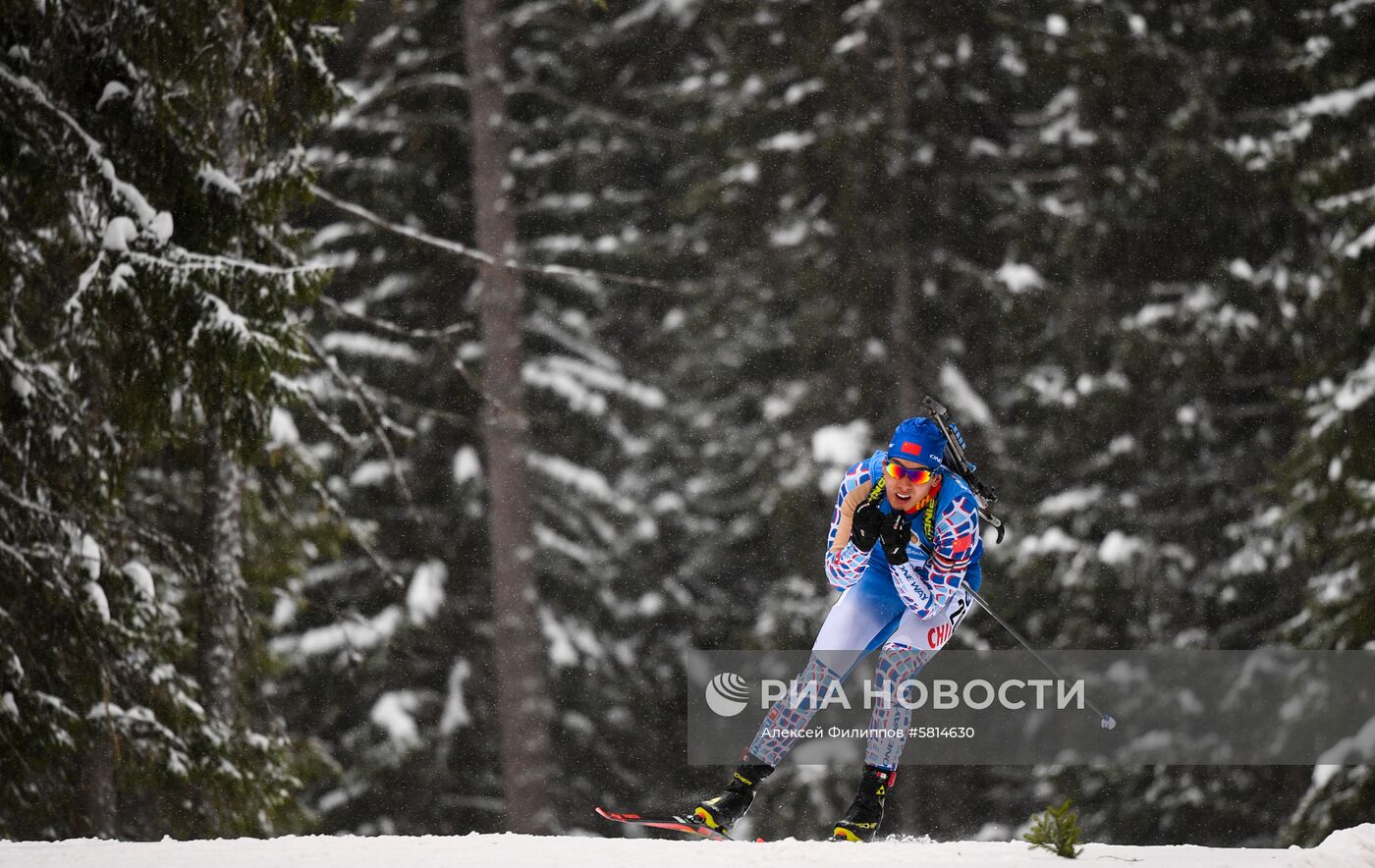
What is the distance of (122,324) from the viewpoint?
7637 millimetres

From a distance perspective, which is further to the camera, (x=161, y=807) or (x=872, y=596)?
(x=161, y=807)

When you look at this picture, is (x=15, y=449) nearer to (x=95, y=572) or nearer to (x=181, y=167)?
(x=95, y=572)

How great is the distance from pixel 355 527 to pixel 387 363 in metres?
6.82

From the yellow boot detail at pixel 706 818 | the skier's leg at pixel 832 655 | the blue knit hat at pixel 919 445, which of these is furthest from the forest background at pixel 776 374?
the blue knit hat at pixel 919 445

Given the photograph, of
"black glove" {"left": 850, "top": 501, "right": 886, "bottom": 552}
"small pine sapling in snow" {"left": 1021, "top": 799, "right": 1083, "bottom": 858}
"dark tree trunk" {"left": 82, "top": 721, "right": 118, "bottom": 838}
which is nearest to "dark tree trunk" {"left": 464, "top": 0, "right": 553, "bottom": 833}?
"dark tree trunk" {"left": 82, "top": 721, "right": 118, "bottom": 838}

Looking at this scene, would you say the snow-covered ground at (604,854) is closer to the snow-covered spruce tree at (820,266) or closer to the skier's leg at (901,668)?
the skier's leg at (901,668)

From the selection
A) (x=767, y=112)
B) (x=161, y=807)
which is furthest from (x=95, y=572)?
(x=767, y=112)

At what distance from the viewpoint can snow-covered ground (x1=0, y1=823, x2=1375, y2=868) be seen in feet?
19.4

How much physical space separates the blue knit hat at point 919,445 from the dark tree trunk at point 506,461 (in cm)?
1066

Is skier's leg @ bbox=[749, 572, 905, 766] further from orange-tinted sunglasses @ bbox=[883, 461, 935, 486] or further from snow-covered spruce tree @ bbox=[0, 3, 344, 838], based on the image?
snow-covered spruce tree @ bbox=[0, 3, 344, 838]

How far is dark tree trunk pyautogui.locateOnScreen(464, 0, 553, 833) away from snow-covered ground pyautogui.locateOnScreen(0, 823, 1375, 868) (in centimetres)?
963

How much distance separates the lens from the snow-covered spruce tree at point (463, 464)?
1792 cm

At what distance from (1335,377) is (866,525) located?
9045mm

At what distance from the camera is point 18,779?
27.6ft
